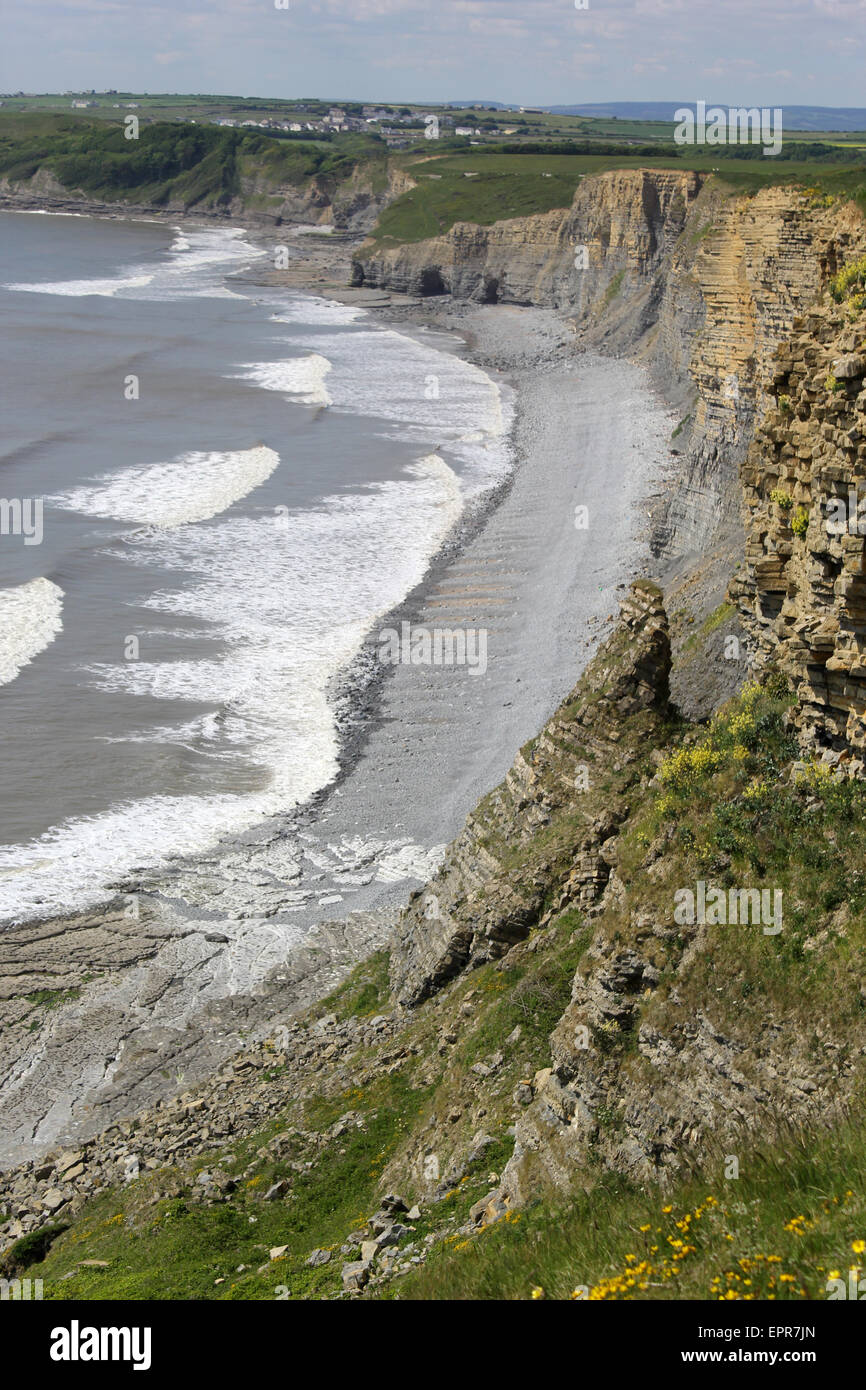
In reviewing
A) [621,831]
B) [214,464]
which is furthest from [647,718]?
[214,464]

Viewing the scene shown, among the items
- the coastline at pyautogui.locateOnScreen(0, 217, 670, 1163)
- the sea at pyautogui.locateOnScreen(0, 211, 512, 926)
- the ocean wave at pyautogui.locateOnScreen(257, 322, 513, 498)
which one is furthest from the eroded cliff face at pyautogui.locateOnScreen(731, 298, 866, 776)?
the ocean wave at pyautogui.locateOnScreen(257, 322, 513, 498)

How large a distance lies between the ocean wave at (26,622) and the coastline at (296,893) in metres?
10.2

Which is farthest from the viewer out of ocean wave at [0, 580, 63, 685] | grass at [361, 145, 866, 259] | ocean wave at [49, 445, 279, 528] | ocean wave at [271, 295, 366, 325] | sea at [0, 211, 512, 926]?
grass at [361, 145, 866, 259]

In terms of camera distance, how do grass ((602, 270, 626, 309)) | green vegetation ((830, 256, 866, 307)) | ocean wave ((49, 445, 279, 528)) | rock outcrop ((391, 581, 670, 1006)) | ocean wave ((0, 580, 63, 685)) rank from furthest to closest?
1. grass ((602, 270, 626, 309))
2. ocean wave ((49, 445, 279, 528))
3. ocean wave ((0, 580, 63, 685))
4. rock outcrop ((391, 581, 670, 1006))
5. green vegetation ((830, 256, 866, 307))

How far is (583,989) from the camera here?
11258mm

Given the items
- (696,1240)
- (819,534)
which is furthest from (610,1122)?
(819,534)

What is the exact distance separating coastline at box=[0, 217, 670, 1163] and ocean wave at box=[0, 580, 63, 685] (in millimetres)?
10238

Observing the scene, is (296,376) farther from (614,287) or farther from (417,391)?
(614,287)

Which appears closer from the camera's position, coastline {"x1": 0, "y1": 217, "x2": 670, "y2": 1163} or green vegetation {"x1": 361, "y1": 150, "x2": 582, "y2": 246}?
coastline {"x1": 0, "y1": 217, "x2": 670, "y2": 1163}

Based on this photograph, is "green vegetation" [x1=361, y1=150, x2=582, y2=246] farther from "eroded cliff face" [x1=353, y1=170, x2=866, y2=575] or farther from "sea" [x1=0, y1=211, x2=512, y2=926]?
"sea" [x1=0, y1=211, x2=512, y2=926]

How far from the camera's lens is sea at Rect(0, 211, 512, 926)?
100 feet

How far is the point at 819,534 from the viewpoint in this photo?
11.3m

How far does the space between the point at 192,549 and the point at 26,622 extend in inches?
395

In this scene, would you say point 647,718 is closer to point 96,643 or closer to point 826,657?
point 826,657
